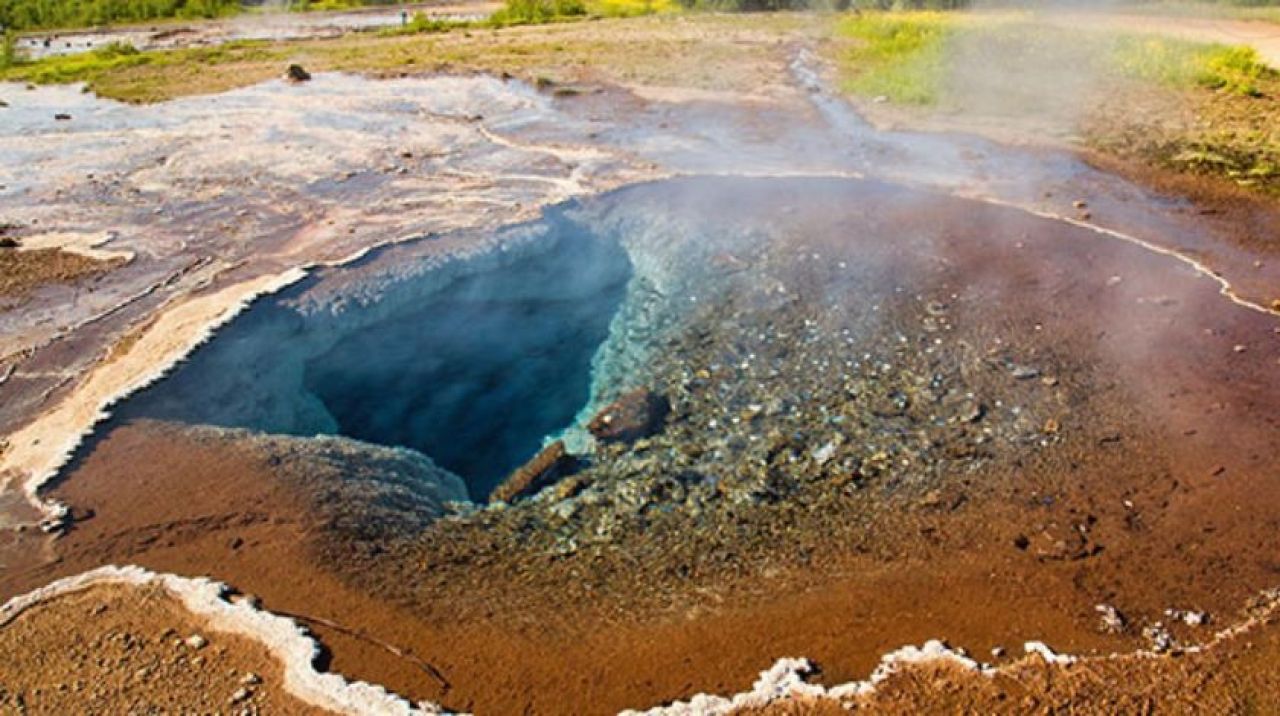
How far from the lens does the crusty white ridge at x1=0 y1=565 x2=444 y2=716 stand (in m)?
4.36

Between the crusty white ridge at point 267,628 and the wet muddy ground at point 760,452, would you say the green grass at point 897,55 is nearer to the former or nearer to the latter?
the wet muddy ground at point 760,452

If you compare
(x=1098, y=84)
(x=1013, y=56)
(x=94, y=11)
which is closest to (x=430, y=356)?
(x=1098, y=84)

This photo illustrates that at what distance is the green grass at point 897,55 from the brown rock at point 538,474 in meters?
11.1

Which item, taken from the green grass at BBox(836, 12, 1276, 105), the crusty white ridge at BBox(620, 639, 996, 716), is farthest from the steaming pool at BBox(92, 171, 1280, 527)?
the green grass at BBox(836, 12, 1276, 105)

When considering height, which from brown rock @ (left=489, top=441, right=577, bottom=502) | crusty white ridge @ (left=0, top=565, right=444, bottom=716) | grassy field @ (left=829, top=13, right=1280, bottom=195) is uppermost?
grassy field @ (left=829, top=13, right=1280, bottom=195)

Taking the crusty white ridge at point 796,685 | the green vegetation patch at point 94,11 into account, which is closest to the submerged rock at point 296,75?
the crusty white ridge at point 796,685

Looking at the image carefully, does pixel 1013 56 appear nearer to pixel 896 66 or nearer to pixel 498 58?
pixel 896 66

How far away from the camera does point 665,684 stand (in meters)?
4.51

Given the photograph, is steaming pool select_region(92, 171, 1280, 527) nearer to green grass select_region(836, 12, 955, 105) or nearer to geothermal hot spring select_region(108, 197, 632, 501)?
geothermal hot spring select_region(108, 197, 632, 501)

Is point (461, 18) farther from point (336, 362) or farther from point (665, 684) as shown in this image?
point (665, 684)

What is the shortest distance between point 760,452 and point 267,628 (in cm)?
341

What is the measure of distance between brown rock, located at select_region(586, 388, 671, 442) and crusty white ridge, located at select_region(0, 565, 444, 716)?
292 centimetres

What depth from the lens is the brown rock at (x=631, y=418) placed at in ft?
23.6

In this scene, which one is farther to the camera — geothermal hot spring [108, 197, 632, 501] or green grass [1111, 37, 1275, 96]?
green grass [1111, 37, 1275, 96]
